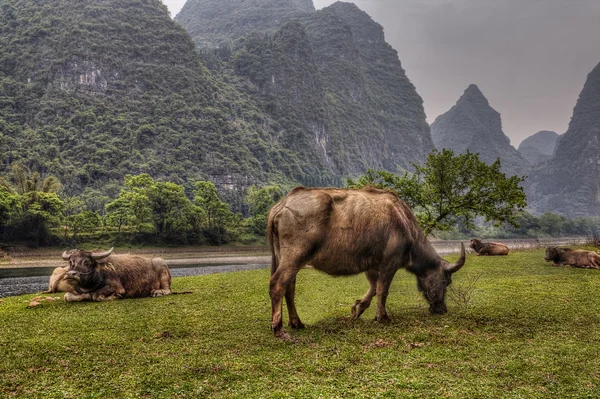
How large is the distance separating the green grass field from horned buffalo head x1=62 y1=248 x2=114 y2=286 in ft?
2.80

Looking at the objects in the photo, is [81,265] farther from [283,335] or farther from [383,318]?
[383,318]

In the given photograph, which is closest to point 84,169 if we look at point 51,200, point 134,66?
point 51,200

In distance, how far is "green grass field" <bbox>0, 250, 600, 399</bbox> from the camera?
12.0ft

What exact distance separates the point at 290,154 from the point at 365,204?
520 ft

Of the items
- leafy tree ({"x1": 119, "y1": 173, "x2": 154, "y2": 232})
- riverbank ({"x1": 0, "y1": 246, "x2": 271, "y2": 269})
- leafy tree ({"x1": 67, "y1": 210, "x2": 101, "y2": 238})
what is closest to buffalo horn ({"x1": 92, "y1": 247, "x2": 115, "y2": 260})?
riverbank ({"x1": 0, "y1": 246, "x2": 271, "y2": 269})

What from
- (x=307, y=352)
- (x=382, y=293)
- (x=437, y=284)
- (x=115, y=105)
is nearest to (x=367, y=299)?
(x=382, y=293)

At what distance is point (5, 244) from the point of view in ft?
146

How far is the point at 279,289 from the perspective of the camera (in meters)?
5.65

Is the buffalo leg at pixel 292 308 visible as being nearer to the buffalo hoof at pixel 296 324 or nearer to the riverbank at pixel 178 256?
the buffalo hoof at pixel 296 324

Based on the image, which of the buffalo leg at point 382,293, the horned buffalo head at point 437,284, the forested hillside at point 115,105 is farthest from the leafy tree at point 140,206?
the buffalo leg at point 382,293

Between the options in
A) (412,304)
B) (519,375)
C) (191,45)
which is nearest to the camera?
(519,375)

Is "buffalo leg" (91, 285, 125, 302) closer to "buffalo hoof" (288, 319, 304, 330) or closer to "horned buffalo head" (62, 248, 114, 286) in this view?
"horned buffalo head" (62, 248, 114, 286)

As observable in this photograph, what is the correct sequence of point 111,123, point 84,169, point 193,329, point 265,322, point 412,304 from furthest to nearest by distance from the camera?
point 111,123 → point 84,169 → point 412,304 → point 265,322 → point 193,329

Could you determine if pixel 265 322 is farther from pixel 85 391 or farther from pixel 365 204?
pixel 85 391
